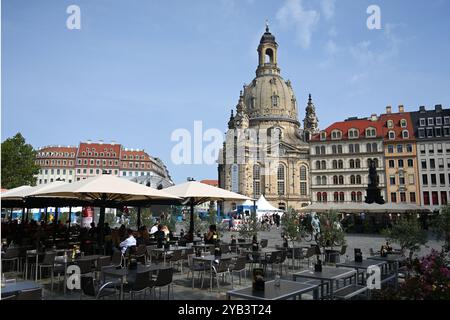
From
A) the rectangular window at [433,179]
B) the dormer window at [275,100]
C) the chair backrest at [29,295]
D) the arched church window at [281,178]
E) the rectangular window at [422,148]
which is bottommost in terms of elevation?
the chair backrest at [29,295]

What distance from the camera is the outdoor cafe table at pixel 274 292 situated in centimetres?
529

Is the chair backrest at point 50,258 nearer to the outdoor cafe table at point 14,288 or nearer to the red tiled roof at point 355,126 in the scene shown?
the outdoor cafe table at point 14,288

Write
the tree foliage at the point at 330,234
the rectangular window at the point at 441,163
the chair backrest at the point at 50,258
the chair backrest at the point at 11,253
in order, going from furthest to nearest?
the rectangular window at the point at 441,163, the tree foliage at the point at 330,234, the chair backrest at the point at 11,253, the chair backrest at the point at 50,258

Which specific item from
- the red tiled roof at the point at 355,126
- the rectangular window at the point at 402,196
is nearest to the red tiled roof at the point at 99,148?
the red tiled roof at the point at 355,126

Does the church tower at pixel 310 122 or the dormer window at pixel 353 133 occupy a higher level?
the church tower at pixel 310 122

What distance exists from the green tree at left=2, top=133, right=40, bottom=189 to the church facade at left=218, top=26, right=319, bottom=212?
138ft

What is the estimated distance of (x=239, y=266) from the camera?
9211mm

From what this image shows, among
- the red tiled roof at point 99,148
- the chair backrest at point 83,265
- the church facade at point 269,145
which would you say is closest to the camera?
the chair backrest at point 83,265

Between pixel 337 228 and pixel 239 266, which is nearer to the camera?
pixel 239 266

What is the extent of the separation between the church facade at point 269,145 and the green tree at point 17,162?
138 feet
